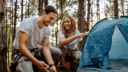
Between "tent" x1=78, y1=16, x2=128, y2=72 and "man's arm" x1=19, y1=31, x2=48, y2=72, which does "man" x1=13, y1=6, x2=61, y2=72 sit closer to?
"man's arm" x1=19, y1=31, x2=48, y2=72

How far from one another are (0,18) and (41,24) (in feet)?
2.19

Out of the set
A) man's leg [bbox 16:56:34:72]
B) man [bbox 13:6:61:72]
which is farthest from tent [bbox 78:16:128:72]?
man's leg [bbox 16:56:34:72]

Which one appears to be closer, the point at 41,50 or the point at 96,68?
the point at 41,50

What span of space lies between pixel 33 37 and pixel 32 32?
100 millimetres

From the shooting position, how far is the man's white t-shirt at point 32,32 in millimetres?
2164

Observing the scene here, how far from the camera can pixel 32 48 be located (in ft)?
7.93

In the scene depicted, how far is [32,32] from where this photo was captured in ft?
7.51

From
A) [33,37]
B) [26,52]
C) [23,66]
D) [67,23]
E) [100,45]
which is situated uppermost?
[67,23]

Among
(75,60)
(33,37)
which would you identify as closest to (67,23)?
(75,60)

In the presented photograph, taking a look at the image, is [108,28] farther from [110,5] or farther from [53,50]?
[110,5]

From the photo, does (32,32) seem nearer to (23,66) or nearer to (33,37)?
(33,37)

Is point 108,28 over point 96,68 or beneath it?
over

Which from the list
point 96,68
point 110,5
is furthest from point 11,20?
point 96,68

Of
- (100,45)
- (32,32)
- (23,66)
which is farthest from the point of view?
(100,45)
